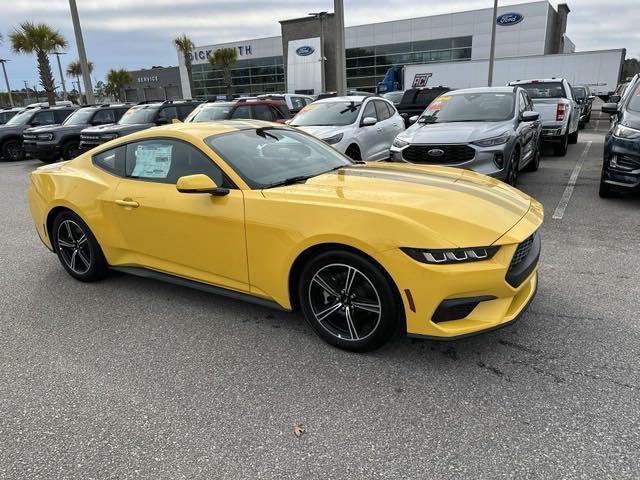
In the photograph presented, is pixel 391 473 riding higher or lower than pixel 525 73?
lower

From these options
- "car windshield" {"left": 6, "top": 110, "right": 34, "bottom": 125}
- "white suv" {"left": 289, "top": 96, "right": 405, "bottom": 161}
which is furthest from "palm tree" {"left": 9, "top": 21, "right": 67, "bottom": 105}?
"white suv" {"left": 289, "top": 96, "right": 405, "bottom": 161}

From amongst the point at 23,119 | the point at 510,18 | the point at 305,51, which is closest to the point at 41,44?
the point at 23,119

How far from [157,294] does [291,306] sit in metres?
1.62

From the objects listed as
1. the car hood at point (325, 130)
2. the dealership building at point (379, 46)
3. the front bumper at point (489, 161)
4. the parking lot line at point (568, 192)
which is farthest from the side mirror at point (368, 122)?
the dealership building at point (379, 46)

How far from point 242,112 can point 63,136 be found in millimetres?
6164

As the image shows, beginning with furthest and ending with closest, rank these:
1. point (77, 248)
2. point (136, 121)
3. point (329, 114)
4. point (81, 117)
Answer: point (81, 117)
point (136, 121)
point (329, 114)
point (77, 248)

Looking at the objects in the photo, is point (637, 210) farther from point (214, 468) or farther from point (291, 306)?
point (214, 468)

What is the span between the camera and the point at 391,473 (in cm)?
216

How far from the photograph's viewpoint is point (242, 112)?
11859mm

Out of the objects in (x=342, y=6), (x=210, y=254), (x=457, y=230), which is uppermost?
(x=342, y=6)

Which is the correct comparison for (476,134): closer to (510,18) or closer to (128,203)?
(128,203)

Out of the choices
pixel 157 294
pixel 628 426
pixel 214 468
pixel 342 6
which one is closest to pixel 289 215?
pixel 214 468

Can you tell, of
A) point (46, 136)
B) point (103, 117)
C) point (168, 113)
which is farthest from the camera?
Result: point (103, 117)

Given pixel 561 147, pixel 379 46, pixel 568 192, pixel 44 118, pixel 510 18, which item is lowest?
pixel 568 192
